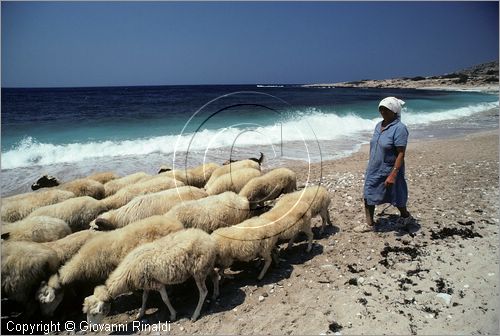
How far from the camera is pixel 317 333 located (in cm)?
420

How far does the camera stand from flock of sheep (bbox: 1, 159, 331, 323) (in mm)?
4582

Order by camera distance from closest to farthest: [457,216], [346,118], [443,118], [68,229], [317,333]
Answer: [317,333] < [68,229] < [457,216] < [346,118] < [443,118]

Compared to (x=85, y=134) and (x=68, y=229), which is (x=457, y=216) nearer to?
(x=68, y=229)

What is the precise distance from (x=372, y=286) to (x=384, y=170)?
7.44 feet

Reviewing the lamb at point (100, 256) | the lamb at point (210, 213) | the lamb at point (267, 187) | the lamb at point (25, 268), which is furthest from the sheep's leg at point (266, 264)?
the lamb at point (25, 268)

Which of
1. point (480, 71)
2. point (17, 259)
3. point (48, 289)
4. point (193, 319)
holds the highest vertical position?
point (480, 71)

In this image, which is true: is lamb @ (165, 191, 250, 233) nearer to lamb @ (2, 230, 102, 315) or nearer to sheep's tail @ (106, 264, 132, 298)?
sheep's tail @ (106, 264, 132, 298)

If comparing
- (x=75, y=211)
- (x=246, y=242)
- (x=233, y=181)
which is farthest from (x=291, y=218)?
(x=75, y=211)

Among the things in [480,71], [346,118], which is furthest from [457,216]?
[480,71]

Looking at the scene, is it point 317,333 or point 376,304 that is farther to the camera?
point 376,304

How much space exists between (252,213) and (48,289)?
136 inches

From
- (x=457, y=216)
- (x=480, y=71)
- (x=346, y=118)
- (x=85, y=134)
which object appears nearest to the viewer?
(x=457, y=216)

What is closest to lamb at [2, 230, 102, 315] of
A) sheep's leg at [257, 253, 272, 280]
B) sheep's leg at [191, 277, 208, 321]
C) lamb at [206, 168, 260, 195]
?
sheep's leg at [191, 277, 208, 321]

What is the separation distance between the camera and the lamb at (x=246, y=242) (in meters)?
5.14
